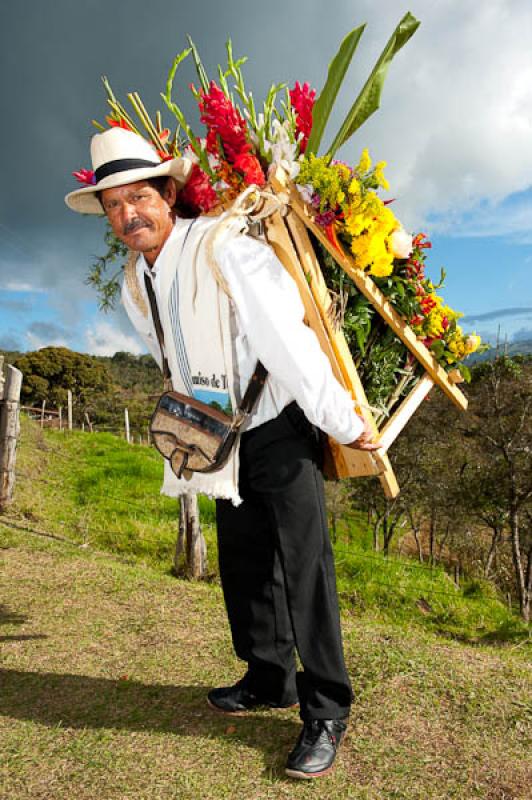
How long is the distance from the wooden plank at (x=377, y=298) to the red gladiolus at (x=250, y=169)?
0.07 meters

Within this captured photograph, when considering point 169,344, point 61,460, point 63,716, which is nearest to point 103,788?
point 63,716

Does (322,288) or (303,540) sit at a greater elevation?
(322,288)

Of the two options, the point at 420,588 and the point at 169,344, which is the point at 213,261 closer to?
the point at 169,344

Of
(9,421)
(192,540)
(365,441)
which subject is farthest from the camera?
(9,421)

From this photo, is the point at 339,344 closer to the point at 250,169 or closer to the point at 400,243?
the point at 400,243

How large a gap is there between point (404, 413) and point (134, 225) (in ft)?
4.45

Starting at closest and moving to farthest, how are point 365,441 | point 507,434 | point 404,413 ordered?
1. point 365,441
2. point 404,413
3. point 507,434

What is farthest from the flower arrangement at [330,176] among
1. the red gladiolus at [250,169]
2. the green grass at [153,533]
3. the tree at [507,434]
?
the tree at [507,434]

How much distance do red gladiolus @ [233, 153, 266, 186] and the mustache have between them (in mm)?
415

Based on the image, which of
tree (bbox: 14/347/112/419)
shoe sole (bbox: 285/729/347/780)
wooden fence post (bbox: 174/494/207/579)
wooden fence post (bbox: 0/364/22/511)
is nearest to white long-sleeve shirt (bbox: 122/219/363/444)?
shoe sole (bbox: 285/729/347/780)

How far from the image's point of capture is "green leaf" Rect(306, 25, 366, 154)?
244 centimetres

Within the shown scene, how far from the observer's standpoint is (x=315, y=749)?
2396mm

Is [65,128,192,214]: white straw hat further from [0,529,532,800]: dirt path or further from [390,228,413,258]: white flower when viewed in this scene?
[0,529,532,800]: dirt path

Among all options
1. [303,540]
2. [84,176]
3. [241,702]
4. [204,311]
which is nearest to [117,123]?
[84,176]
